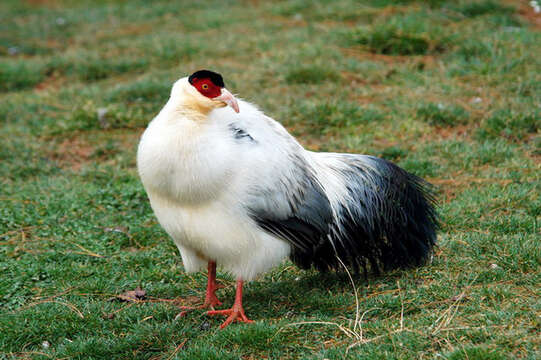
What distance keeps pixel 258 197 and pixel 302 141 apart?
3.31 metres

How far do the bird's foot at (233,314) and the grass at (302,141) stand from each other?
91 mm

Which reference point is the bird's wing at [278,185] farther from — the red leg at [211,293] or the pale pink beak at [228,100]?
the red leg at [211,293]

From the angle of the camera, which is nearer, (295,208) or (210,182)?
(210,182)

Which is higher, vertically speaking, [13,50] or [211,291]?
[13,50]

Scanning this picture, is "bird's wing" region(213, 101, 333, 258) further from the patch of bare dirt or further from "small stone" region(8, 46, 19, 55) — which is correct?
"small stone" region(8, 46, 19, 55)

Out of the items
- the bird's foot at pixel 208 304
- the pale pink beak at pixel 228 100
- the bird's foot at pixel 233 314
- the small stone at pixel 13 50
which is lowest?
the bird's foot at pixel 208 304

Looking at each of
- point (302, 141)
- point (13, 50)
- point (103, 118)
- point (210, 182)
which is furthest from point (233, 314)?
point (13, 50)

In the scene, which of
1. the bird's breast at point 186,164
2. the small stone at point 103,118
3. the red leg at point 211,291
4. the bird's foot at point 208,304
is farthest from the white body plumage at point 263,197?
the small stone at point 103,118

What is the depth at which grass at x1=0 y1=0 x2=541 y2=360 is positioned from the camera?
4551 mm

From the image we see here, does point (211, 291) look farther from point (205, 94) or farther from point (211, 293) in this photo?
point (205, 94)

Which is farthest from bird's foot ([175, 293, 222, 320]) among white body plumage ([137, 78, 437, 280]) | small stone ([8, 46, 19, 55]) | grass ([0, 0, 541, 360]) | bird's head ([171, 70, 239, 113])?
small stone ([8, 46, 19, 55])

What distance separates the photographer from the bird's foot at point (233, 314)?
4.83 metres

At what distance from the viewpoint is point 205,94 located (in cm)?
470

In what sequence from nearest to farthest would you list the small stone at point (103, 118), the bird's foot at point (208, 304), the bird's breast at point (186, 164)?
→ 1. the bird's breast at point (186, 164)
2. the bird's foot at point (208, 304)
3. the small stone at point (103, 118)
